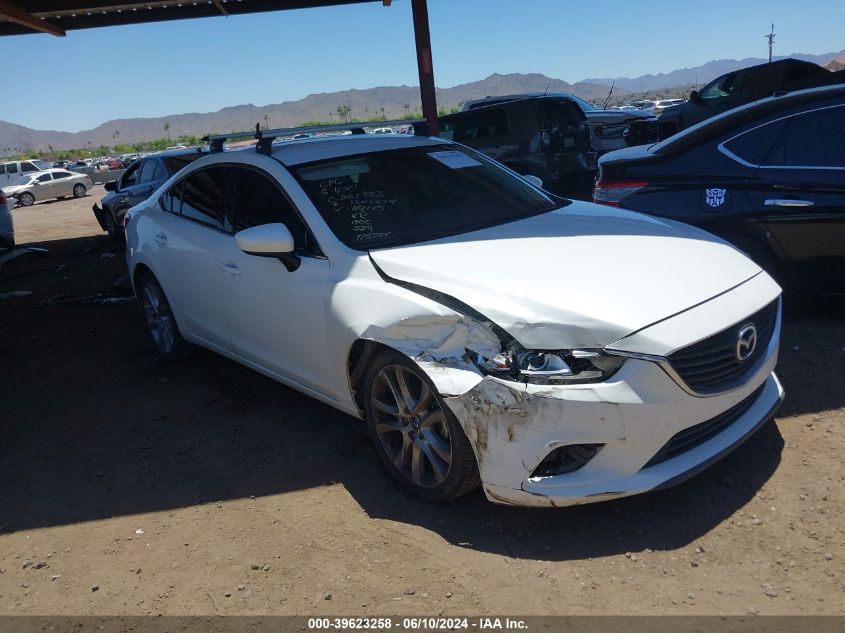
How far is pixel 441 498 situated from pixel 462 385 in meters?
0.62

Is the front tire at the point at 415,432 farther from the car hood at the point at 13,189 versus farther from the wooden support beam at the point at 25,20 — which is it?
the car hood at the point at 13,189

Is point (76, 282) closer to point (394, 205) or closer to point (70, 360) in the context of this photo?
point (70, 360)

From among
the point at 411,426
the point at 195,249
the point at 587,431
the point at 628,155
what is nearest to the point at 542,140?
the point at 628,155

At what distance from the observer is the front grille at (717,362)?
2.73 metres

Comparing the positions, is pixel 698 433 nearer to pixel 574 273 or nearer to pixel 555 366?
pixel 555 366

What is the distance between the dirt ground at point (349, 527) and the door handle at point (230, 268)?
934 millimetres

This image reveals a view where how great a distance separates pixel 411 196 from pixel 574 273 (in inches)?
51.1

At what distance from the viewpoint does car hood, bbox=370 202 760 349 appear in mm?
Answer: 2725

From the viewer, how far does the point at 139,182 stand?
11.6 meters

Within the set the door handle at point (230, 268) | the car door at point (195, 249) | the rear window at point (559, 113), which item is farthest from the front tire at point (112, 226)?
the door handle at point (230, 268)

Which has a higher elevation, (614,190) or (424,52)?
(424,52)

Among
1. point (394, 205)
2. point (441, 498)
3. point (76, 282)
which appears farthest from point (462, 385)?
point (76, 282)

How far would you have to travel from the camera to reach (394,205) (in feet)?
12.8

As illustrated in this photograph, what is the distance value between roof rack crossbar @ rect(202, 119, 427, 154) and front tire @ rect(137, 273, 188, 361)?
4.13 feet
